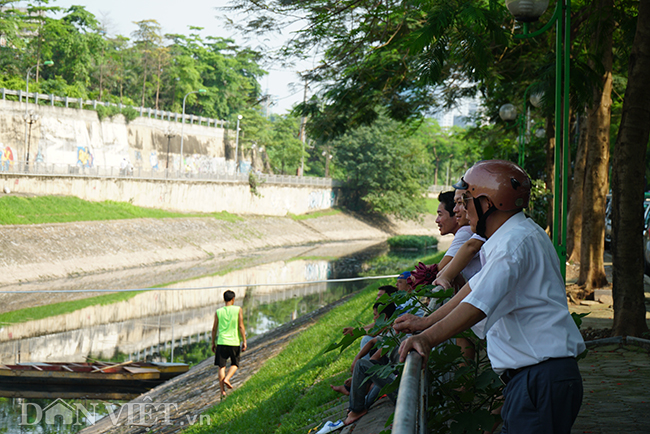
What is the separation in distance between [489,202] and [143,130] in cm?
5062

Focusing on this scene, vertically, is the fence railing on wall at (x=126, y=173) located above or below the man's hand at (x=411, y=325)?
above

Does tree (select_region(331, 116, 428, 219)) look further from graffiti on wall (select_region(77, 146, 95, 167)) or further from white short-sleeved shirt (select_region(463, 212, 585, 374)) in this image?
white short-sleeved shirt (select_region(463, 212, 585, 374))

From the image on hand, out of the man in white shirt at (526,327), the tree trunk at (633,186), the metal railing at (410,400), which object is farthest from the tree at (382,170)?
the metal railing at (410,400)

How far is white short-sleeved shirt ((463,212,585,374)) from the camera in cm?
236

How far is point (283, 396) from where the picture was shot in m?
7.99

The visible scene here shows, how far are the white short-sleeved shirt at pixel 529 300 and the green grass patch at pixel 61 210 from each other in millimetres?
29658

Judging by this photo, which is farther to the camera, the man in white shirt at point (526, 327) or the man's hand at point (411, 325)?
the man's hand at point (411, 325)

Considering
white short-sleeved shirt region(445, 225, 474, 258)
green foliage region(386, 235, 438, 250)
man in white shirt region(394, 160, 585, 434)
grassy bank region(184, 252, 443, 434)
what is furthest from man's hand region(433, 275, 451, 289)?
green foliage region(386, 235, 438, 250)

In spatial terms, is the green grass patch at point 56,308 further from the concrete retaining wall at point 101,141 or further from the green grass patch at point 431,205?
the green grass patch at point 431,205

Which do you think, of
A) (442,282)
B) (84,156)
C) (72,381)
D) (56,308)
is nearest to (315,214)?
(84,156)

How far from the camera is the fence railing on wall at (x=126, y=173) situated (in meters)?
33.8

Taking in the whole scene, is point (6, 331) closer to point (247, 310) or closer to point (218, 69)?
point (247, 310)

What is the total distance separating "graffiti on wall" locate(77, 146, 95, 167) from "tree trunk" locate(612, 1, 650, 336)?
142ft

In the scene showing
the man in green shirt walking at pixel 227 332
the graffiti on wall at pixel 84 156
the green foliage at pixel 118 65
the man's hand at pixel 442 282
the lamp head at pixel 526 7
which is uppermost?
the green foliage at pixel 118 65
